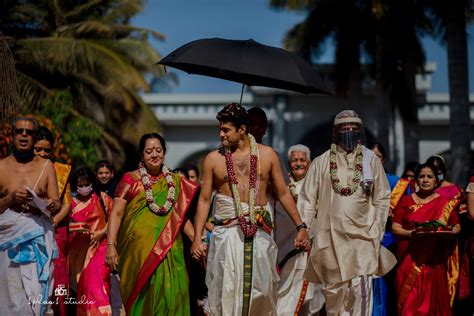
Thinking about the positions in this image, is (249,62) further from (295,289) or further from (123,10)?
(123,10)

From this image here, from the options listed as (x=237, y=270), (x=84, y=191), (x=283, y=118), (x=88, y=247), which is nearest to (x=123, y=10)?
(x=283, y=118)

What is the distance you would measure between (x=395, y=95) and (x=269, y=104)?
590cm

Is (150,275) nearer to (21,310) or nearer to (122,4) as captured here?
(21,310)

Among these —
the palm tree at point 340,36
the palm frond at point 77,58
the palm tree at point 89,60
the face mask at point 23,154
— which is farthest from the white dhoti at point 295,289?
the palm tree at point 340,36

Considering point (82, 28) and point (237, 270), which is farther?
point (82, 28)

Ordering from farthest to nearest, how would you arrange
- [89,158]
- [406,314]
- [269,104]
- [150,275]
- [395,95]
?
[269,104], [395,95], [89,158], [406,314], [150,275]

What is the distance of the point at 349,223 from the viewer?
8.09m

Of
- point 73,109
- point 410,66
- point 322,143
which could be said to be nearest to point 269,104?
point 322,143

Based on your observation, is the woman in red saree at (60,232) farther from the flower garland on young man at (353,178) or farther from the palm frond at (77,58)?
the palm frond at (77,58)

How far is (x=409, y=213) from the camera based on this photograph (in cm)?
928

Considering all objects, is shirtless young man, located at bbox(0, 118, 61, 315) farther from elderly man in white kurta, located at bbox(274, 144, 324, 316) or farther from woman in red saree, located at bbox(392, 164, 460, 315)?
woman in red saree, located at bbox(392, 164, 460, 315)

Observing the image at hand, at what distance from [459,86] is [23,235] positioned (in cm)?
1282

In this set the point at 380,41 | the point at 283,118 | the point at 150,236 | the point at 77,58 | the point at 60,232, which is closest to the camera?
the point at 150,236

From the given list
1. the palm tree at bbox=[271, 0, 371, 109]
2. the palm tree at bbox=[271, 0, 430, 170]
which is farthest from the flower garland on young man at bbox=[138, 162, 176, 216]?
the palm tree at bbox=[271, 0, 371, 109]
